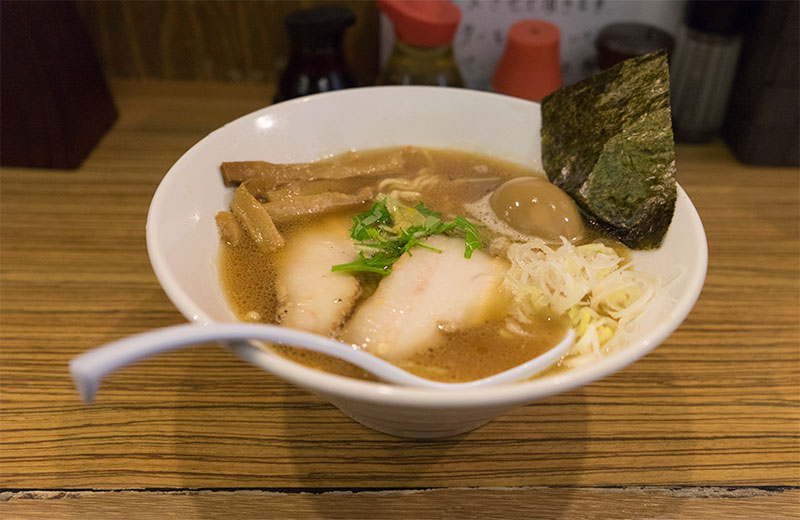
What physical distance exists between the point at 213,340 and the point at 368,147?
3.14ft

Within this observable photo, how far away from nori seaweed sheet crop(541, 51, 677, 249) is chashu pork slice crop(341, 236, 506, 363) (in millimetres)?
326

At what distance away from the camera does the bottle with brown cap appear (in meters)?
1.88

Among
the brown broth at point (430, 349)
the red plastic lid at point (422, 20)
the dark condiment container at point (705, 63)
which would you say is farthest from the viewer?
the dark condiment container at point (705, 63)

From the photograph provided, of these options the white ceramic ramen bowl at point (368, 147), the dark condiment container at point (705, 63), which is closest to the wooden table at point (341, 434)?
the white ceramic ramen bowl at point (368, 147)

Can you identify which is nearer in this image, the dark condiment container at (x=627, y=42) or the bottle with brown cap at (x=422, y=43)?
the bottle with brown cap at (x=422, y=43)

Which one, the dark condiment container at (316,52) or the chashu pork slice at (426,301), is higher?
the dark condiment container at (316,52)

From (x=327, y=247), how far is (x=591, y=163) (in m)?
0.67

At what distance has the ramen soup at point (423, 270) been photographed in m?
1.13

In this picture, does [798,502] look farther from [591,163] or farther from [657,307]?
[591,163]

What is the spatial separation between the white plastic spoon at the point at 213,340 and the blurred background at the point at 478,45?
4.31 feet

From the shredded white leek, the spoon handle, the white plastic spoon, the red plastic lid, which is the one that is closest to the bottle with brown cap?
the red plastic lid

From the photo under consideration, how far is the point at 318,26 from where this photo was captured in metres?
1.95

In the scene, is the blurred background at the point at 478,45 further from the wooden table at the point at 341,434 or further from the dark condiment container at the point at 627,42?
the wooden table at the point at 341,434

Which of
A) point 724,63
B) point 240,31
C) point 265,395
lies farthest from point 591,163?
point 240,31
